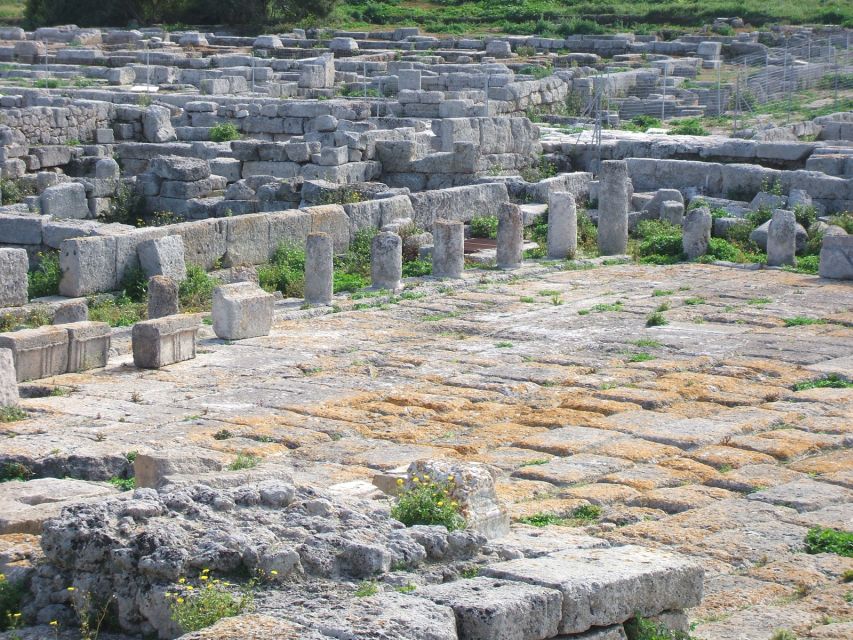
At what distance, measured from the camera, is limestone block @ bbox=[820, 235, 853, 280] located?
19.5 meters

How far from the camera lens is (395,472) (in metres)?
9.38

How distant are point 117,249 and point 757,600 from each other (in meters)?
10.8

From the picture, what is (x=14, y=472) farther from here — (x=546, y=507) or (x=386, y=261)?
(x=386, y=261)

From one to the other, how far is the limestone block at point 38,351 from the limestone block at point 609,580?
7300 millimetres

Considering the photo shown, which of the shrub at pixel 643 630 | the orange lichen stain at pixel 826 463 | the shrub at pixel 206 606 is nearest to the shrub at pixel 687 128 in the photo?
the orange lichen stain at pixel 826 463

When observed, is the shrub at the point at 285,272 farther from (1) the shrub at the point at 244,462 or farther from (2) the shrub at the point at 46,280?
(1) the shrub at the point at 244,462

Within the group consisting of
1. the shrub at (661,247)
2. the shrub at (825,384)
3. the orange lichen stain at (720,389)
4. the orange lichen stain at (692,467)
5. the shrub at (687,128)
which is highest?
the shrub at (687,128)

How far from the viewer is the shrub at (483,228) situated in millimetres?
22234

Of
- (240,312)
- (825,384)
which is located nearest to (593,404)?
(825,384)

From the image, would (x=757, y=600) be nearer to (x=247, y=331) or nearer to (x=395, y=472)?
(x=395, y=472)

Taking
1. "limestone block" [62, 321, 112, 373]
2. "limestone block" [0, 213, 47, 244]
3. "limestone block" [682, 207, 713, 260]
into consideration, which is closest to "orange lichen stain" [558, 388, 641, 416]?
"limestone block" [62, 321, 112, 373]

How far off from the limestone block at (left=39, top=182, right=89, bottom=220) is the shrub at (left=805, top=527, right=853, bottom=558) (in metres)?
16.0

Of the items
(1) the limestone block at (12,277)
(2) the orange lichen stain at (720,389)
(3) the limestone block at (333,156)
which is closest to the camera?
(2) the orange lichen stain at (720,389)

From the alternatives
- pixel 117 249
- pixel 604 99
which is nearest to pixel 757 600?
pixel 117 249
